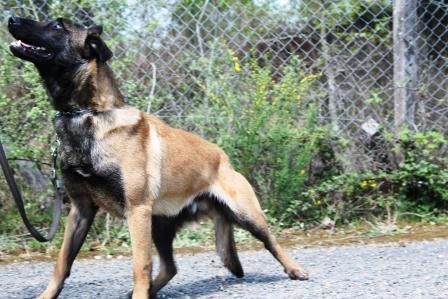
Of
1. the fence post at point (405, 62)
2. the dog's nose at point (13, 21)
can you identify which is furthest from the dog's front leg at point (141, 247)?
the fence post at point (405, 62)

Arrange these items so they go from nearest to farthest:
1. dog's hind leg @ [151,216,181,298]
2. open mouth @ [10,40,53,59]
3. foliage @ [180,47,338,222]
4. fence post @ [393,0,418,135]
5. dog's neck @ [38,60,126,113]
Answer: open mouth @ [10,40,53,59]
dog's neck @ [38,60,126,113]
dog's hind leg @ [151,216,181,298]
foliage @ [180,47,338,222]
fence post @ [393,0,418,135]

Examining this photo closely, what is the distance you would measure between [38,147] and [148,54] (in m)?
1.21

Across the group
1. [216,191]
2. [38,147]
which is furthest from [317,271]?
[38,147]

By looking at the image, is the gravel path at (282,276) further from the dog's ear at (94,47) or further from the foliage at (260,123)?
the dog's ear at (94,47)

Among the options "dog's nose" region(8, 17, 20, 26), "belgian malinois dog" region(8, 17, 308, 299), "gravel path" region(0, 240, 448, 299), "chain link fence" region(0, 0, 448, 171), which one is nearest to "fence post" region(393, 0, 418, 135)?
"chain link fence" region(0, 0, 448, 171)

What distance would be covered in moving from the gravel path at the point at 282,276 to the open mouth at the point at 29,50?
4.55ft

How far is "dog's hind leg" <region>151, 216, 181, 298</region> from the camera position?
4598 millimetres

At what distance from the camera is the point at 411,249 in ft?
18.6

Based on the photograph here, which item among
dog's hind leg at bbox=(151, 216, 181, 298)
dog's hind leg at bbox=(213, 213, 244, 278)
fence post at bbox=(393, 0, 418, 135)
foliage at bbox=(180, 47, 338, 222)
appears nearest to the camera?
dog's hind leg at bbox=(151, 216, 181, 298)

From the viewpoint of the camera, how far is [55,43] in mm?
4152

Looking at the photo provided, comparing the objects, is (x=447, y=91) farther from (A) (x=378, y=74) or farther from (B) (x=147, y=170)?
(B) (x=147, y=170)

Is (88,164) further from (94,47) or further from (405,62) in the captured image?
(405,62)

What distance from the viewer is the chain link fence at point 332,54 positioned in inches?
255

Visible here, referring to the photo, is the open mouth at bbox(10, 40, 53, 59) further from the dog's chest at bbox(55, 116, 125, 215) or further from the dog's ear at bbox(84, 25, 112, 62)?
the dog's chest at bbox(55, 116, 125, 215)
